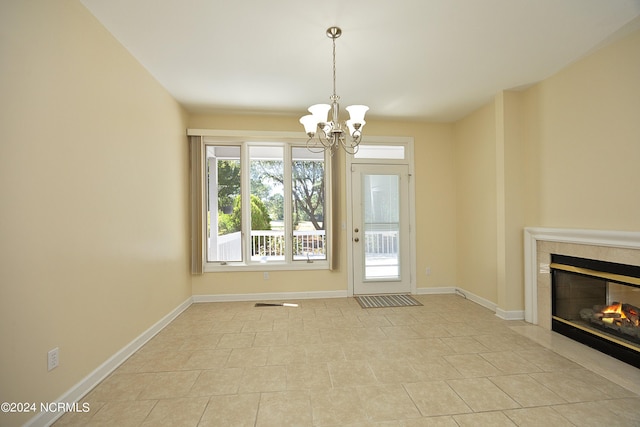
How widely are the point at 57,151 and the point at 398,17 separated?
2545 millimetres

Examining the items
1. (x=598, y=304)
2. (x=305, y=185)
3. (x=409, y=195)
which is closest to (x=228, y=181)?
(x=305, y=185)

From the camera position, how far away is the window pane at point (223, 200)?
437cm

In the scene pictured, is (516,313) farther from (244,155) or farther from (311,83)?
(244,155)

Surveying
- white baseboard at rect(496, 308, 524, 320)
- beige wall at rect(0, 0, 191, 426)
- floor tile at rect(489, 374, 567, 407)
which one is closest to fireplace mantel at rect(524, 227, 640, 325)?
white baseboard at rect(496, 308, 524, 320)

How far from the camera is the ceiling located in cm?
209

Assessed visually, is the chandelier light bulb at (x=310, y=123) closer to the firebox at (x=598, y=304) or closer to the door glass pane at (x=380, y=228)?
the door glass pane at (x=380, y=228)

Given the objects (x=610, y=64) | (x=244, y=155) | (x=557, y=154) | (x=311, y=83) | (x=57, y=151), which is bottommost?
(x=57, y=151)

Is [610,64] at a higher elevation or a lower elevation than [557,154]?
higher

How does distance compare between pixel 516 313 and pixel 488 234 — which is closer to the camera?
pixel 516 313

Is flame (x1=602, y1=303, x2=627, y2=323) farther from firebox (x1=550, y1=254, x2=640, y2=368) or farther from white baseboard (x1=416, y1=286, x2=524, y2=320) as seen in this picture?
white baseboard (x1=416, y1=286, x2=524, y2=320)

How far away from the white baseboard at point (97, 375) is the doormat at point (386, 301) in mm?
2573

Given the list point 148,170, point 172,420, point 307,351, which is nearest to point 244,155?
point 148,170

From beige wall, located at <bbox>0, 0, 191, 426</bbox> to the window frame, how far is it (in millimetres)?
1077

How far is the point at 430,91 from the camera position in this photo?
3500mm
